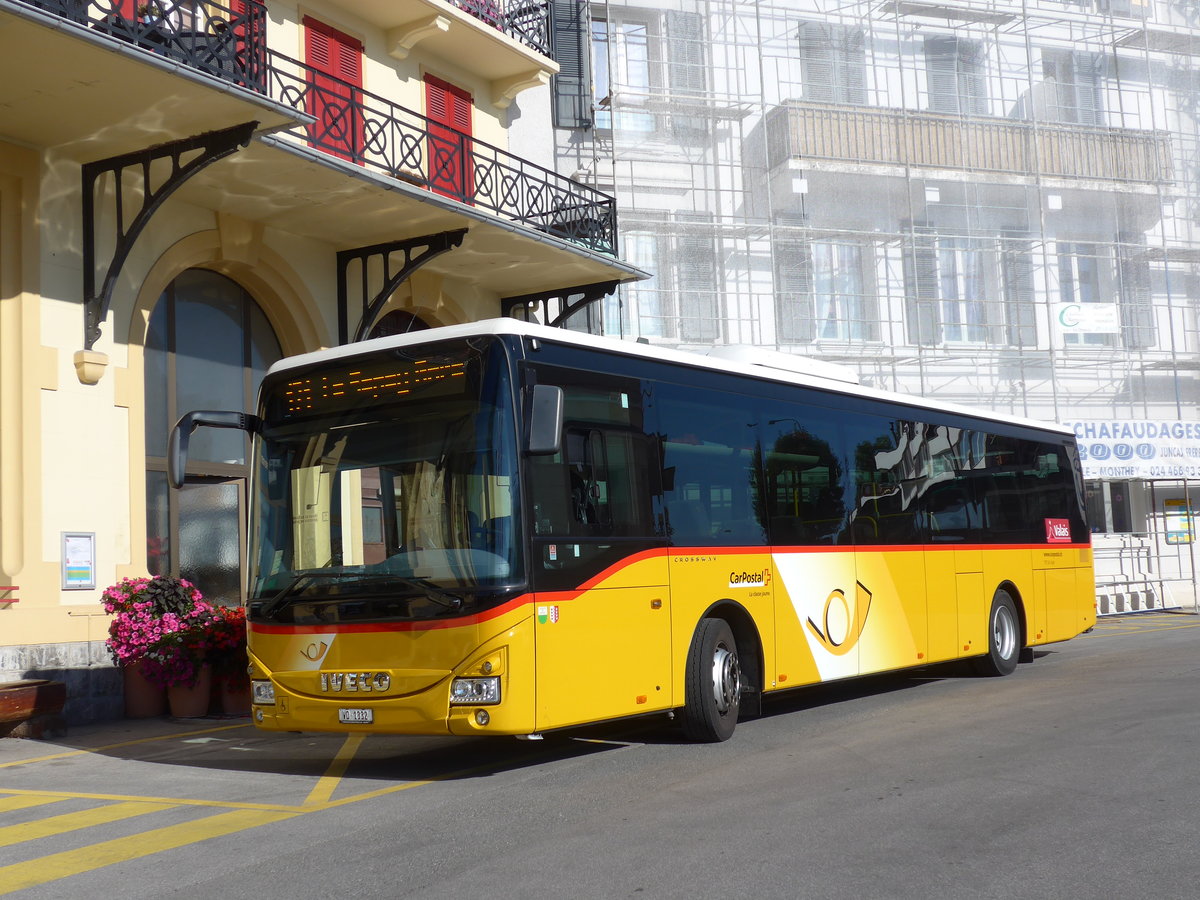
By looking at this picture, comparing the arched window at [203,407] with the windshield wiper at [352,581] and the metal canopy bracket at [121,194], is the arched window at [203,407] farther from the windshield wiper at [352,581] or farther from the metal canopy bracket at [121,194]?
the windshield wiper at [352,581]

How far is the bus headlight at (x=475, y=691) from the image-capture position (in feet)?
26.7

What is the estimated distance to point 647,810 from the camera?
7.19 metres

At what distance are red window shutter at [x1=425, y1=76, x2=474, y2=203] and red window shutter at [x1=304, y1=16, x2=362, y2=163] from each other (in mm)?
1164

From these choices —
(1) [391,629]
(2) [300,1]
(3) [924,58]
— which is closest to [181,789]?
(1) [391,629]

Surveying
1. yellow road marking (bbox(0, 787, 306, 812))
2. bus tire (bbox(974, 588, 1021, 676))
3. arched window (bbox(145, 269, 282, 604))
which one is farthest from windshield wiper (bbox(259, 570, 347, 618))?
bus tire (bbox(974, 588, 1021, 676))

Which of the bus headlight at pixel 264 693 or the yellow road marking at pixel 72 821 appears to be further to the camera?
the bus headlight at pixel 264 693

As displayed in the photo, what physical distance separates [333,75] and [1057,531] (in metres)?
10.6

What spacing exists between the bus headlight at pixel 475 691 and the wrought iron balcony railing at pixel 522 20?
1414 centimetres

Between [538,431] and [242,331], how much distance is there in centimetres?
959

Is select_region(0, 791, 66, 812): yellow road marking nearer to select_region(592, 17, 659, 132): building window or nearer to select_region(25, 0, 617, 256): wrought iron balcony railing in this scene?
select_region(25, 0, 617, 256): wrought iron balcony railing

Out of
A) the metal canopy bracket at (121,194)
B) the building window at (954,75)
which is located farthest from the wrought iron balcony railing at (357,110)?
the building window at (954,75)

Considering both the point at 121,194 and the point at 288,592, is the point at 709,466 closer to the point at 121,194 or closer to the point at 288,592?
the point at 288,592

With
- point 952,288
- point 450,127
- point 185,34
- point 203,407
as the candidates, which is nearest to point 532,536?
point 185,34

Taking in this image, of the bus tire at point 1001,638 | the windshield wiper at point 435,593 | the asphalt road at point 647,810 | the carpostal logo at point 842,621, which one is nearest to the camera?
the asphalt road at point 647,810
